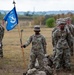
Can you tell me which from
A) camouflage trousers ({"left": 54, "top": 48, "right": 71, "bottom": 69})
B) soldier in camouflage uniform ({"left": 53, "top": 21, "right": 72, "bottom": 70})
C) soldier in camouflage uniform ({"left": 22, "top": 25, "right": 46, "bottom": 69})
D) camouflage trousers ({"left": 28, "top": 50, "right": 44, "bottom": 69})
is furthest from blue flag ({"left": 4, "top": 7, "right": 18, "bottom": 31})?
camouflage trousers ({"left": 28, "top": 50, "right": 44, "bottom": 69})

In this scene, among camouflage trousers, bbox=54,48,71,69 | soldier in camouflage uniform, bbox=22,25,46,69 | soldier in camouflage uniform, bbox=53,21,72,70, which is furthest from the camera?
camouflage trousers, bbox=54,48,71,69

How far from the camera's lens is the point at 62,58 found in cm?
1589

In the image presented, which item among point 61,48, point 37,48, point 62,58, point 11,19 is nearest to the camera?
point 37,48

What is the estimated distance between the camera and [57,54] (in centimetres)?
1582

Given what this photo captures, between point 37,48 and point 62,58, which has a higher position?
point 37,48

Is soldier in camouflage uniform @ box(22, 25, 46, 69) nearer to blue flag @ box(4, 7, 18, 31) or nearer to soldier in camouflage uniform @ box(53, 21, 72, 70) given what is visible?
soldier in camouflage uniform @ box(53, 21, 72, 70)

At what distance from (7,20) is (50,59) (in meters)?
2.49

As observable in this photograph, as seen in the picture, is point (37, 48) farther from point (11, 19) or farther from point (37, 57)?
point (11, 19)

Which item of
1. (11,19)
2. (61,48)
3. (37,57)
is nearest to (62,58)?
(61,48)

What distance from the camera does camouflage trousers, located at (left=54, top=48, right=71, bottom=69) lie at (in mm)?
15703

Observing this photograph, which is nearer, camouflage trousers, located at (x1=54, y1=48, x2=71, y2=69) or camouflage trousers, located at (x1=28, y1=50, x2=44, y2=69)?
camouflage trousers, located at (x1=28, y1=50, x2=44, y2=69)

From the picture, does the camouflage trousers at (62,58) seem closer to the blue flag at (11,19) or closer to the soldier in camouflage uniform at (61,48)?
the soldier in camouflage uniform at (61,48)

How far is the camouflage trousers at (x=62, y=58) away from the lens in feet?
51.5

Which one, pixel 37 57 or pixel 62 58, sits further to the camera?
pixel 62 58
